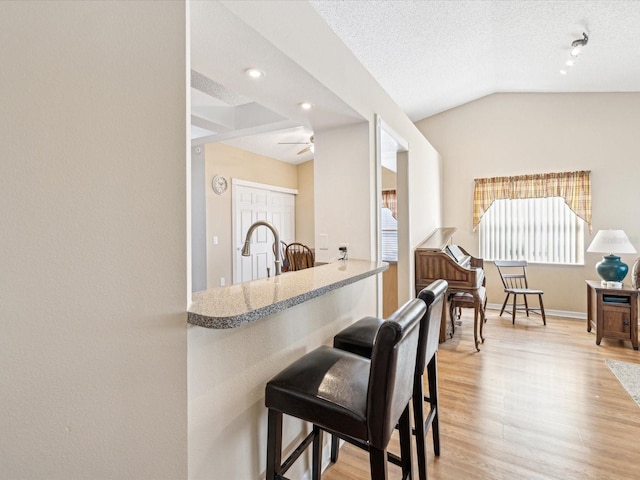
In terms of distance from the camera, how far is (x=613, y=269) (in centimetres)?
374

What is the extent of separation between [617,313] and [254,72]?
431 centimetres

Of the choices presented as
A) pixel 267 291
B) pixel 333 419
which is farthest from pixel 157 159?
pixel 333 419

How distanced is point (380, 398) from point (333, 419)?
205mm

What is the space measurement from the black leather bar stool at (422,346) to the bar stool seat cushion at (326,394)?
266mm

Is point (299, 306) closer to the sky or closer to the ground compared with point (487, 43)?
closer to the ground

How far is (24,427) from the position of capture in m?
0.71

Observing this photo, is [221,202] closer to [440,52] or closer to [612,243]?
[440,52]

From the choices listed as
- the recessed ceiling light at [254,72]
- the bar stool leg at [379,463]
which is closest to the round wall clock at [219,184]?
the recessed ceiling light at [254,72]

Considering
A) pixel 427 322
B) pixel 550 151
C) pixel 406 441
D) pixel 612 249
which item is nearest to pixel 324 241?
pixel 427 322

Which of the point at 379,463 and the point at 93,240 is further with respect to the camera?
the point at 379,463

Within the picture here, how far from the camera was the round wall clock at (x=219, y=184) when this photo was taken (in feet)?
15.8

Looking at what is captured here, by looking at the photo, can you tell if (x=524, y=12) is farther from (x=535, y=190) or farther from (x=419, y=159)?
(x=535, y=190)

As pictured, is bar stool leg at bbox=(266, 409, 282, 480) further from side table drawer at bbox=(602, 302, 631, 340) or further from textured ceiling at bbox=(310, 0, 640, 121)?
side table drawer at bbox=(602, 302, 631, 340)

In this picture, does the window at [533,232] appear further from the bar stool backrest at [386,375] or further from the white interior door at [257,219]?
the bar stool backrest at [386,375]
